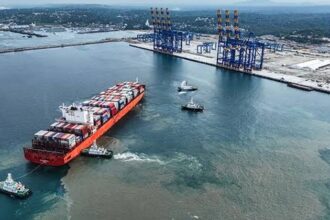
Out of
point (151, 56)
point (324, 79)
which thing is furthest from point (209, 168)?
point (151, 56)

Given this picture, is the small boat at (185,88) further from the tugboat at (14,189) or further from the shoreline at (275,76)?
the tugboat at (14,189)

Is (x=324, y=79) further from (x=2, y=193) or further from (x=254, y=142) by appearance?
(x=2, y=193)

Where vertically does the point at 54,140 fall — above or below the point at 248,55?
below

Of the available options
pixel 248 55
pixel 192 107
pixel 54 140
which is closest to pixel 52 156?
pixel 54 140

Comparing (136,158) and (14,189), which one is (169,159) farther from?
(14,189)

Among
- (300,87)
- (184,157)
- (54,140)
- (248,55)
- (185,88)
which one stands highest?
(248,55)

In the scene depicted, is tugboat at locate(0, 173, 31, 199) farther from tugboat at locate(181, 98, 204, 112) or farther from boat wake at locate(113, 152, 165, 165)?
tugboat at locate(181, 98, 204, 112)
